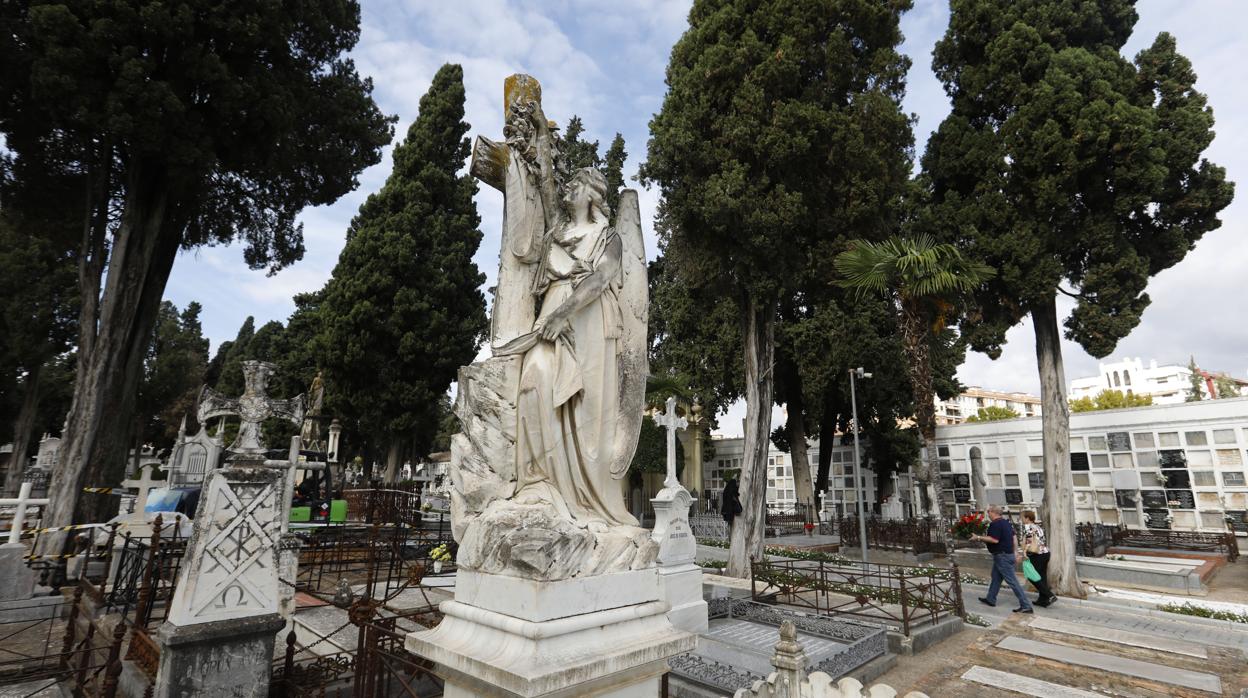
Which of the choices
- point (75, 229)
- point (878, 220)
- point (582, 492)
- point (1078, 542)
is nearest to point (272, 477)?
point (582, 492)

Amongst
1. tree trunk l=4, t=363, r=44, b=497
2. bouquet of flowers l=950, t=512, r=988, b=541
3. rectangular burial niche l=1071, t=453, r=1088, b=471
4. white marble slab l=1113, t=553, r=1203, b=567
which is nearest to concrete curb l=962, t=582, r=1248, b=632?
bouquet of flowers l=950, t=512, r=988, b=541

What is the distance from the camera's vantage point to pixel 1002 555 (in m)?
8.64

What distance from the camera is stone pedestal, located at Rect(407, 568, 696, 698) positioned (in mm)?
1953

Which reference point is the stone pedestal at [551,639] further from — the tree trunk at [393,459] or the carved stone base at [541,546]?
the tree trunk at [393,459]

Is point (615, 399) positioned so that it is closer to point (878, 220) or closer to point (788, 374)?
point (878, 220)

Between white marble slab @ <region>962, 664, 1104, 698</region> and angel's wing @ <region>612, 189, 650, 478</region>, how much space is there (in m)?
5.02

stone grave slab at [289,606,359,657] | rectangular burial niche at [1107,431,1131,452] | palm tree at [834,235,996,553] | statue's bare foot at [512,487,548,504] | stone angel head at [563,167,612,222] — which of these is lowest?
stone grave slab at [289,606,359,657]

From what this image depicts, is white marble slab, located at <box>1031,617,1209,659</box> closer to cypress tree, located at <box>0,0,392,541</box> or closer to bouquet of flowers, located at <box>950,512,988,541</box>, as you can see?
bouquet of flowers, located at <box>950,512,988,541</box>

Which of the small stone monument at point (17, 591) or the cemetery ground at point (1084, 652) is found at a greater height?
the small stone monument at point (17, 591)

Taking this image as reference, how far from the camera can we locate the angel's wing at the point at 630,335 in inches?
108

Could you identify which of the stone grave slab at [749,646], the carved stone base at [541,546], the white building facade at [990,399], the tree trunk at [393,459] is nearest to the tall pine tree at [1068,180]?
the stone grave slab at [749,646]

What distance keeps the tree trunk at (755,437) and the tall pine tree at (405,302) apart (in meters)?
10.7

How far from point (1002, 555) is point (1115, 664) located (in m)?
2.88

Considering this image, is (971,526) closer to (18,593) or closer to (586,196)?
(586,196)
